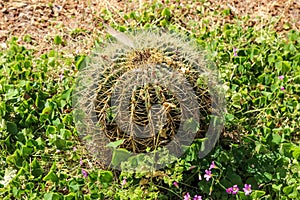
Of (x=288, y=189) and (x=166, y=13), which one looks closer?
(x=288, y=189)

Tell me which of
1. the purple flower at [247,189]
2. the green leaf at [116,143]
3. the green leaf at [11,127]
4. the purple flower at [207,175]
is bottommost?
the green leaf at [11,127]

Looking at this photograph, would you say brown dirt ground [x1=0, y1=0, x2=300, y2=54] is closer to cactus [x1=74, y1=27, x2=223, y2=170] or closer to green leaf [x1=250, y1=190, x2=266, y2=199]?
cactus [x1=74, y1=27, x2=223, y2=170]

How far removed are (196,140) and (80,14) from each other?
210cm

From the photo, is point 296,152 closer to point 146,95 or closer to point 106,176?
point 146,95

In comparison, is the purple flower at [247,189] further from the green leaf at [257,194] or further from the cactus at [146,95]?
the cactus at [146,95]

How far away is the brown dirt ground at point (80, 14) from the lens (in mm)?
4898

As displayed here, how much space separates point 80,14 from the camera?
5.12 m

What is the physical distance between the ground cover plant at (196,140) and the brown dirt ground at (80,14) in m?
0.05

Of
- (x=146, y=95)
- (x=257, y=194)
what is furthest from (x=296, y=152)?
(x=146, y=95)

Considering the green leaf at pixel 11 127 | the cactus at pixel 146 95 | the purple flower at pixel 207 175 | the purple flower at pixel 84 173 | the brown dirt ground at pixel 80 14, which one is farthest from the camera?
the brown dirt ground at pixel 80 14

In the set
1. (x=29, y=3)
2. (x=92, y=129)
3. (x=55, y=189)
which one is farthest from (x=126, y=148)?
(x=29, y=3)

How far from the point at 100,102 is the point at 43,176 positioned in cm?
70

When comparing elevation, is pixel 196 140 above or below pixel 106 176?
above

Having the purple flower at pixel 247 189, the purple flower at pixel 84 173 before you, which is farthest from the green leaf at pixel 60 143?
the purple flower at pixel 247 189
